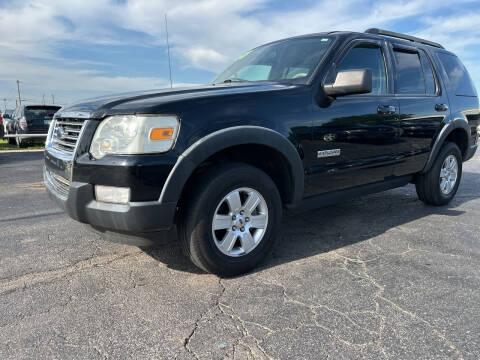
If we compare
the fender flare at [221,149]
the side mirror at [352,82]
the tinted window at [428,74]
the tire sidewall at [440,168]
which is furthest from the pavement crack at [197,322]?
the tinted window at [428,74]

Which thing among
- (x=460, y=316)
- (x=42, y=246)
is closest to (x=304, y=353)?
(x=460, y=316)

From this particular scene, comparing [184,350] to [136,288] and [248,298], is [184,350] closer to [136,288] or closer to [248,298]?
[248,298]

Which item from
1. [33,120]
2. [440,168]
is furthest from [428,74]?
[33,120]

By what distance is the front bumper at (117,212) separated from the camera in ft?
7.37

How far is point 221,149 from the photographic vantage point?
2461mm

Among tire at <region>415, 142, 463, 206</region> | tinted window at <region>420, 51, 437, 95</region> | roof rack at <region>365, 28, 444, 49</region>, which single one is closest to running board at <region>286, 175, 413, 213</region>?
tire at <region>415, 142, 463, 206</region>

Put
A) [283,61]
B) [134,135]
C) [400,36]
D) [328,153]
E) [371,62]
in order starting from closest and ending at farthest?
[134,135] < [328,153] < [283,61] < [371,62] < [400,36]

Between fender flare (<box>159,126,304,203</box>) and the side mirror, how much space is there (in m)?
0.62

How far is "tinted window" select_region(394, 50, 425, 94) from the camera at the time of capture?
3893 millimetres

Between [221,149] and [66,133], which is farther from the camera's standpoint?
[66,133]

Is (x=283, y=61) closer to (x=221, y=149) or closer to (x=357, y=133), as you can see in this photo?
(x=357, y=133)

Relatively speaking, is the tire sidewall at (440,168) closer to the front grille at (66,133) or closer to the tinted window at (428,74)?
the tinted window at (428,74)

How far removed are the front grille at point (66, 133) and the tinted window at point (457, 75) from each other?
429 cm

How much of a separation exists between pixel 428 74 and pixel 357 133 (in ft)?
5.70
